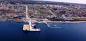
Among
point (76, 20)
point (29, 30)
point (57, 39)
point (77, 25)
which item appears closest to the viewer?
point (57, 39)

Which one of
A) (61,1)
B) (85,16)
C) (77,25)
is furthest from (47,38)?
(61,1)

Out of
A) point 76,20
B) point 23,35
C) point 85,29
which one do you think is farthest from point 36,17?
point 23,35

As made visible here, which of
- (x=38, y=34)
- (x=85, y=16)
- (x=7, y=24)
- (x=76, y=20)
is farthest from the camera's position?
(x=85, y=16)

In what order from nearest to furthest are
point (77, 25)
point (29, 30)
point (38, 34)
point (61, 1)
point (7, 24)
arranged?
point (38, 34), point (29, 30), point (7, 24), point (77, 25), point (61, 1)

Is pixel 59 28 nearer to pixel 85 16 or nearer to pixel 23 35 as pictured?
pixel 23 35

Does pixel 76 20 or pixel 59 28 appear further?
pixel 76 20

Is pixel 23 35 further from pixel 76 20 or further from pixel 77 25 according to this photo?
pixel 76 20
